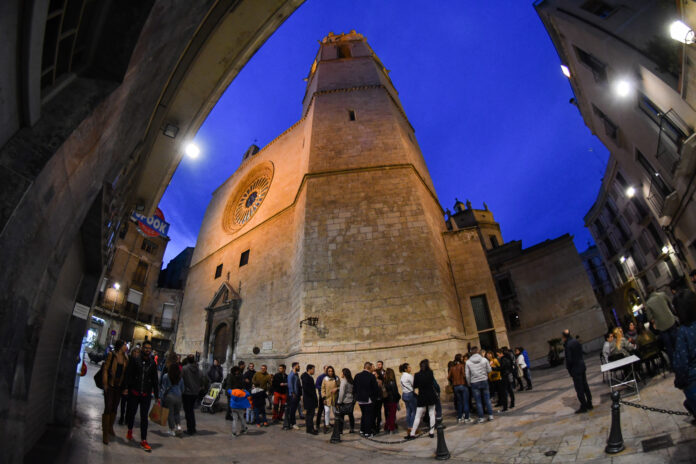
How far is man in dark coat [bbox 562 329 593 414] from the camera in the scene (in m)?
4.71

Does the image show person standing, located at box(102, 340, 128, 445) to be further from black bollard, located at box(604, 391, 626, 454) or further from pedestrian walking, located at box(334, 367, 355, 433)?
black bollard, located at box(604, 391, 626, 454)

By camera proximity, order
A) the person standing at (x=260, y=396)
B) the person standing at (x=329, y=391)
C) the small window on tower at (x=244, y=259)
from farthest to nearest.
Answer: the small window on tower at (x=244, y=259) < the person standing at (x=260, y=396) < the person standing at (x=329, y=391)

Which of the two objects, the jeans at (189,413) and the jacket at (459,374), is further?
the jacket at (459,374)

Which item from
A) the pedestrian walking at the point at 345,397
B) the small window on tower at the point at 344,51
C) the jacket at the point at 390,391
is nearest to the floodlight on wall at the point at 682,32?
the jacket at the point at 390,391

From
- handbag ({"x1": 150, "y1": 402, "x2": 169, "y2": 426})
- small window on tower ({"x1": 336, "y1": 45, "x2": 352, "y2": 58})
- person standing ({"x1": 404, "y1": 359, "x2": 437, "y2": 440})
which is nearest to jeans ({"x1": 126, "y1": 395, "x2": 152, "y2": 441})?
handbag ({"x1": 150, "y1": 402, "x2": 169, "y2": 426})

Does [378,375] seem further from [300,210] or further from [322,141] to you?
[322,141]

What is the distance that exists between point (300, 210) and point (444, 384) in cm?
770

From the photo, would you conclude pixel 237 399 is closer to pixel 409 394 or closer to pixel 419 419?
pixel 409 394

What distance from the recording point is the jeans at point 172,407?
16.9 feet

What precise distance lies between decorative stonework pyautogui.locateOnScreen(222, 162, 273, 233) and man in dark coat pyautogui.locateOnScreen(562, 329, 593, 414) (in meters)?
14.5

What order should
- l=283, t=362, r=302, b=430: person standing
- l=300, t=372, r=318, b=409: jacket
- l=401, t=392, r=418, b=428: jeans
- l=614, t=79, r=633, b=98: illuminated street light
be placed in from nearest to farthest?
l=401, t=392, r=418, b=428: jeans, l=300, t=372, r=318, b=409: jacket, l=283, t=362, r=302, b=430: person standing, l=614, t=79, r=633, b=98: illuminated street light

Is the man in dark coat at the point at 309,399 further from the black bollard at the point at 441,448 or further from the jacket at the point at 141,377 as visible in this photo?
the black bollard at the point at 441,448

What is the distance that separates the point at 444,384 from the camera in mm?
8273

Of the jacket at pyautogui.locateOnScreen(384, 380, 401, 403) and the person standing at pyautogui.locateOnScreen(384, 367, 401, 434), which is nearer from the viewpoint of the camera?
the person standing at pyautogui.locateOnScreen(384, 367, 401, 434)
